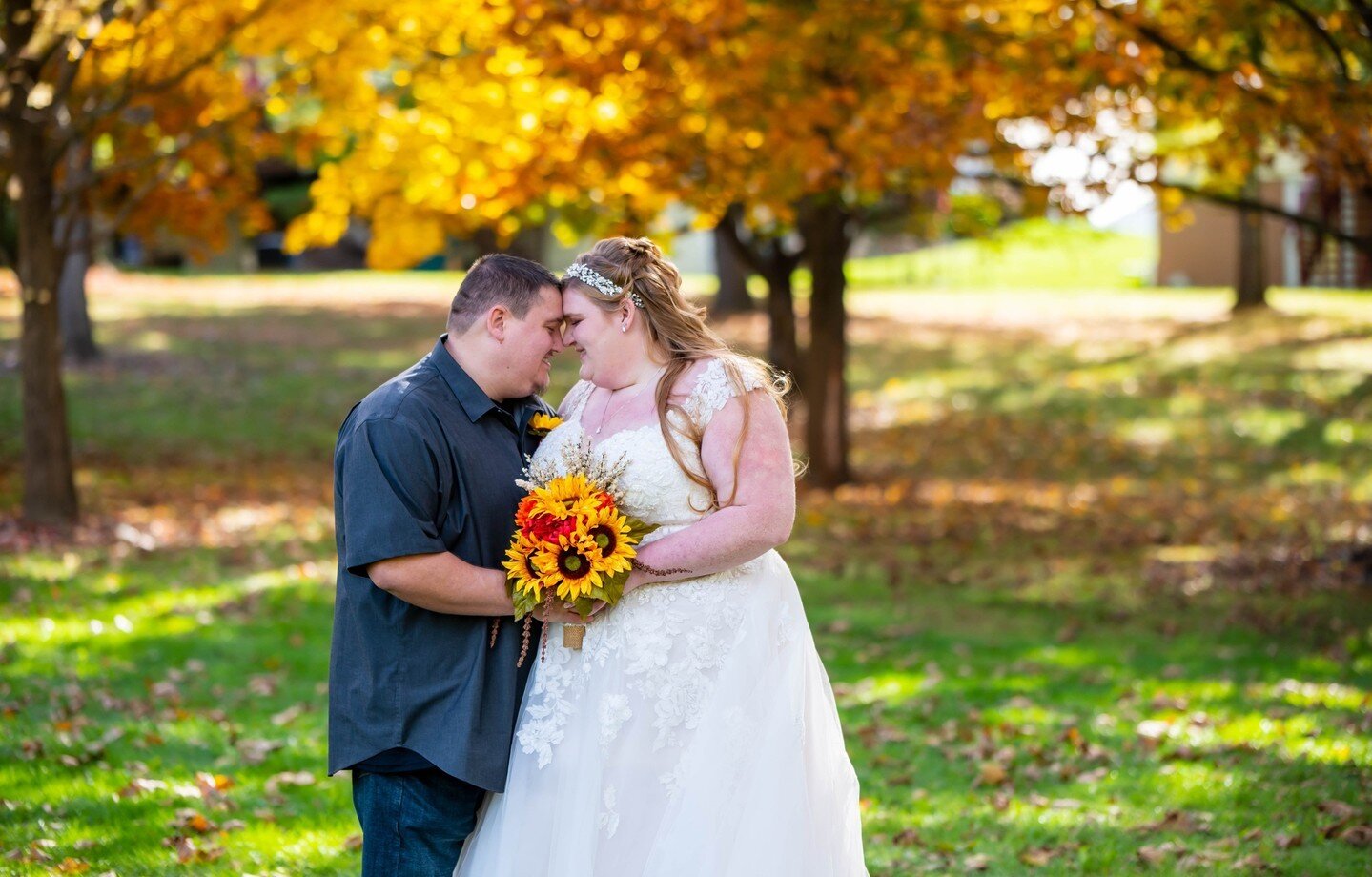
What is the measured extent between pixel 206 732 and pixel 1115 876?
4.73 meters

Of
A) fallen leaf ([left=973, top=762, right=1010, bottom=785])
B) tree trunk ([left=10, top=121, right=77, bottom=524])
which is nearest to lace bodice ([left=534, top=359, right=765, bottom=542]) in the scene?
fallen leaf ([left=973, top=762, right=1010, bottom=785])

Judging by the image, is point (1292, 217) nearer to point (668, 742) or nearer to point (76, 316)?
point (668, 742)

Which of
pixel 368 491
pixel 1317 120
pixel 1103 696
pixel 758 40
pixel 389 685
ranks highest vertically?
pixel 758 40

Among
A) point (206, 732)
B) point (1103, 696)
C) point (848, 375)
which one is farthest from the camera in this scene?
point (848, 375)

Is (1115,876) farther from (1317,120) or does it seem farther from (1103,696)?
(1317,120)

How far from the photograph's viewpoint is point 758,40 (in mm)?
11445

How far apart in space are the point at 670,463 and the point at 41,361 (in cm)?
1048

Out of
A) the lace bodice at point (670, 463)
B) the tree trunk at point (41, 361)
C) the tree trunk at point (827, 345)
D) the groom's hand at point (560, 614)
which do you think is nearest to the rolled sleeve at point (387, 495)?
the groom's hand at point (560, 614)

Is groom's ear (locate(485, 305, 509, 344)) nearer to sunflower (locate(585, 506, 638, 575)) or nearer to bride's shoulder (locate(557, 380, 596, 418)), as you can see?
bride's shoulder (locate(557, 380, 596, 418))

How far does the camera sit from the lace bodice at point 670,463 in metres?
4.15

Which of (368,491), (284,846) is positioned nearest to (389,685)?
(368,491)

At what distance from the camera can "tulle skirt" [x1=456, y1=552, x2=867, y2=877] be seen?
4.04 m

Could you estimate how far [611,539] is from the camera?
13.1 ft

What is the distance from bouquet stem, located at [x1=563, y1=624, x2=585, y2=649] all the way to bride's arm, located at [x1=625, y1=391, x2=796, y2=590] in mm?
198
